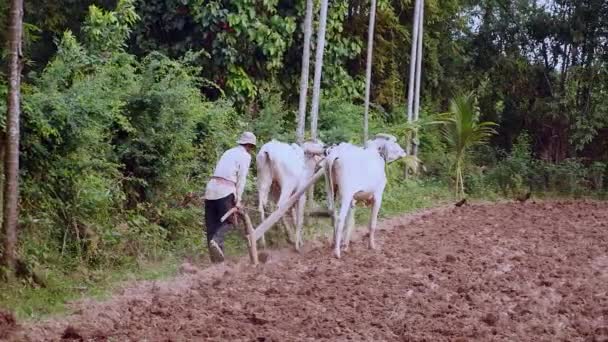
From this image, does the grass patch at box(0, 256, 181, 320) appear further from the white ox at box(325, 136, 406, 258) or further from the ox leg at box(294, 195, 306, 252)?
the white ox at box(325, 136, 406, 258)

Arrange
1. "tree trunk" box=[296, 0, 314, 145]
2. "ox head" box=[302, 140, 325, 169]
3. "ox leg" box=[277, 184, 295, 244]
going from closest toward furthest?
"ox leg" box=[277, 184, 295, 244] → "ox head" box=[302, 140, 325, 169] → "tree trunk" box=[296, 0, 314, 145]

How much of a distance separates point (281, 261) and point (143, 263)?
152cm

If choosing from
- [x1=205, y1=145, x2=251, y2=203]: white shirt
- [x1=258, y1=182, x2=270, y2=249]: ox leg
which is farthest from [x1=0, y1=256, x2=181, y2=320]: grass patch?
[x1=258, y1=182, x2=270, y2=249]: ox leg

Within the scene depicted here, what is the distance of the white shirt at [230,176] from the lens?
8.78 m

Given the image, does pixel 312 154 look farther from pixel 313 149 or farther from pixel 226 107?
pixel 226 107

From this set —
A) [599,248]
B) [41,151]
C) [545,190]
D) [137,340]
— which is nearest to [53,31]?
[41,151]

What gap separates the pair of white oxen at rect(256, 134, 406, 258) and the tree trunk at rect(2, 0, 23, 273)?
3.36 metres

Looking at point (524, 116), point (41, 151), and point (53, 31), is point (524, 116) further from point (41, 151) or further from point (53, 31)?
point (41, 151)

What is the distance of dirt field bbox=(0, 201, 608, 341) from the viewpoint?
5.77 meters

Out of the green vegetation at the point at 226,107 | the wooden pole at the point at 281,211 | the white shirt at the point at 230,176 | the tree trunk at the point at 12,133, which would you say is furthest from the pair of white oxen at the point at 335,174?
the tree trunk at the point at 12,133

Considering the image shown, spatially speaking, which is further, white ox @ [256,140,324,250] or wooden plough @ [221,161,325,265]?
white ox @ [256,140,324,250]

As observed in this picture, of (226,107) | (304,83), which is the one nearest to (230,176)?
(226,107)

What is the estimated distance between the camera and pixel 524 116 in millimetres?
23703

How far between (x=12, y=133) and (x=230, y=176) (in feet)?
8.82
